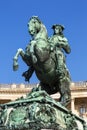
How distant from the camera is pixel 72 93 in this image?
267 ft

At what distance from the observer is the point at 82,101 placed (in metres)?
84.1

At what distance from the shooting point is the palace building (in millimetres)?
80500

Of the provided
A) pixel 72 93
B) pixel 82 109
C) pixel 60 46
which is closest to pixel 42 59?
pixel 60 46

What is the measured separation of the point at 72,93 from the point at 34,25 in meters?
66.4

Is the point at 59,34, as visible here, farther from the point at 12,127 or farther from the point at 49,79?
the point at 12,127

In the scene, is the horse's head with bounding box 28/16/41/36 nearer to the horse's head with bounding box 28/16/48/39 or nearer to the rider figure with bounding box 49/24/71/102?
the horse's head with bounding box 28/16/48/39

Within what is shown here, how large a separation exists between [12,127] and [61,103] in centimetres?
225

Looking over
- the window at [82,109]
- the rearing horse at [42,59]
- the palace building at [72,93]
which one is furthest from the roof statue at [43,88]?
the window at [82,109]

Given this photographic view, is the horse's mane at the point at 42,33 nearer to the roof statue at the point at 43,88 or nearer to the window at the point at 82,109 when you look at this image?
the roof statue at the point at 43,88

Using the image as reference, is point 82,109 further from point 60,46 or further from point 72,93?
point 60,46

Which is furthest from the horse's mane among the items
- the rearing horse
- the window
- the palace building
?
the window

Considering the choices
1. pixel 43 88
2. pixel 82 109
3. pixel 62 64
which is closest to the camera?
pixel 62 64

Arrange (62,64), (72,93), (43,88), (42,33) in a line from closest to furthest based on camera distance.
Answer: (62,64)
(42,33)
(43,88)
(72,93)

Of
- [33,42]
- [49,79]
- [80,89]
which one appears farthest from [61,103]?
[80,89]
